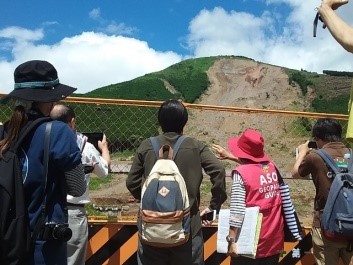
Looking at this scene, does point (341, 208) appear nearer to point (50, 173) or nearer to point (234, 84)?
point (50, 173)

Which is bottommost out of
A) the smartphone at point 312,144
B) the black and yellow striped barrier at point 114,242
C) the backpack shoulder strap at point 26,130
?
the black and yellow striped barrier at point 114,242

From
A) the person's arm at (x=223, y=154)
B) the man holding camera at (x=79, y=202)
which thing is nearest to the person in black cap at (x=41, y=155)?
the man holding camera at (x=79, y=202)

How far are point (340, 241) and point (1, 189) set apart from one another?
2.64 m

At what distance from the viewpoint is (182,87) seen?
51.7 m

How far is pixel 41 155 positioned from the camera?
2645 millimetres

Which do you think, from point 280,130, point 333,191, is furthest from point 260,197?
point 280,130

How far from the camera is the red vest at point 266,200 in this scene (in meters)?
3.85

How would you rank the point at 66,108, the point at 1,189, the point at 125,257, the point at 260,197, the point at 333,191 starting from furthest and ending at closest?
the point at 125,257 → the point at 66,108 → the point at 260,197 → the point at 333,191 → the point at 1,189

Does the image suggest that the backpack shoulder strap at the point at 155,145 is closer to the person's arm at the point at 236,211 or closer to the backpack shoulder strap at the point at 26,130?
the person's arm at the point at 236,211

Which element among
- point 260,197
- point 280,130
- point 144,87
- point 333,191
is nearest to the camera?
point 333,191

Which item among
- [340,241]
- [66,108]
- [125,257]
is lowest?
[125,257]

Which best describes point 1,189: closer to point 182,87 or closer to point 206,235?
point 206,235

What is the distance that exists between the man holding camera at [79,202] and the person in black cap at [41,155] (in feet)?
3.97

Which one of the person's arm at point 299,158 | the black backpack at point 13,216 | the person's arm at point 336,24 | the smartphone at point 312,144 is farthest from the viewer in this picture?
the smartphone at point 312,144
